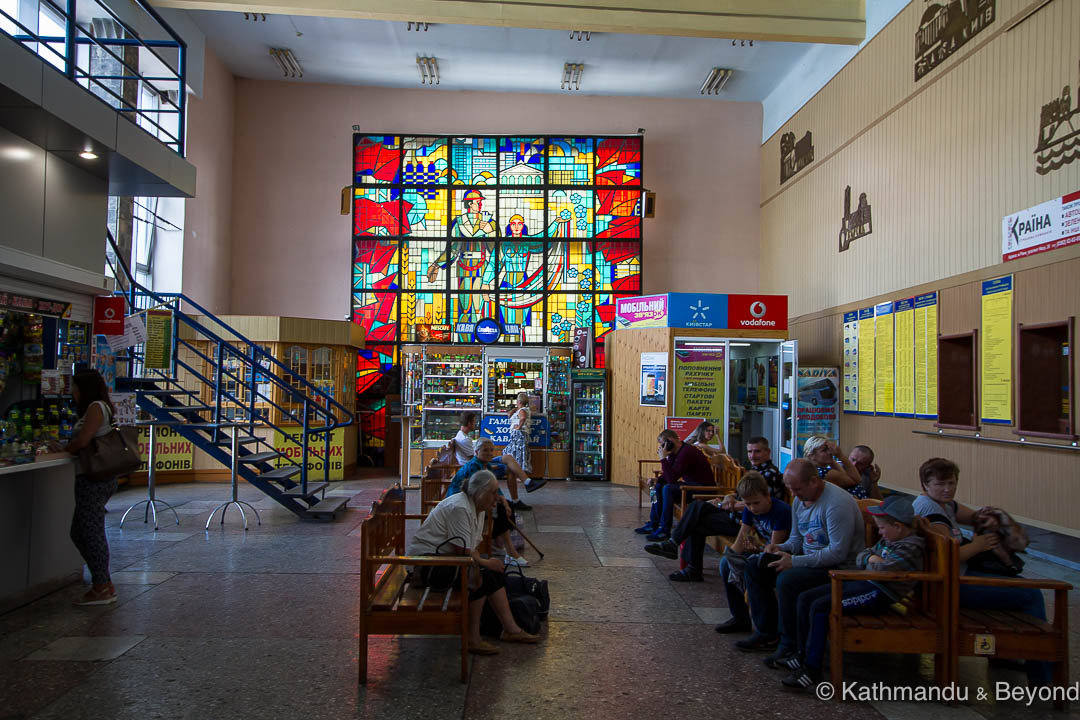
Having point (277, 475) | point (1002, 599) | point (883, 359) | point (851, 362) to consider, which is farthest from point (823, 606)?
point (851, 362)

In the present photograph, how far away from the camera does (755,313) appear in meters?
11.7

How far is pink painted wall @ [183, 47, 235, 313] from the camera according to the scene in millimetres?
13695

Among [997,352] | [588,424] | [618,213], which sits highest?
[618,213]

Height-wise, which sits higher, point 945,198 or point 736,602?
point 945,198

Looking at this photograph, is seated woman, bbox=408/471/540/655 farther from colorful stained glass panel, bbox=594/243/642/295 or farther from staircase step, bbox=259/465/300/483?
colorful stained glass panel, bbox=594/243/642/295

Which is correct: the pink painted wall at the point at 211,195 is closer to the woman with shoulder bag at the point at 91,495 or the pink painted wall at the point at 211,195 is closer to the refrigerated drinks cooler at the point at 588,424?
the refrigerated drinks cooler at the point at 588,424

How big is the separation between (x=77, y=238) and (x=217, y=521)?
376 centimetres

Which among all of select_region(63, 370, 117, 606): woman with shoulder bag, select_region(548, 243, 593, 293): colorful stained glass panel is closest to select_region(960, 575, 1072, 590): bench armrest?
select_region(63, 370, 117, 606): woman with shoulder bag

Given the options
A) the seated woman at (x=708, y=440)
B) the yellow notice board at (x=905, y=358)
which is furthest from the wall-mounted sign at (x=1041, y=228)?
the seated woman at (x=708, y=440)

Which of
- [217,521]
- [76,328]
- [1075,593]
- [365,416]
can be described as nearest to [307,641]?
[76,328]

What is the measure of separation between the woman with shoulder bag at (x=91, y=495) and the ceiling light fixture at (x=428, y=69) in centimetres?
1128

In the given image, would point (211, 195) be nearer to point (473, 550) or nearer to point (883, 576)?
point (473, 550)

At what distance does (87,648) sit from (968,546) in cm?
505

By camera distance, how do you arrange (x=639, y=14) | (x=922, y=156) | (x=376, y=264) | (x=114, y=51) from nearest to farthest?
1. (x=922, y=156)
2. (x=114, y=51)
3. (x=639, y=14)
4. (x=376, y=264)
